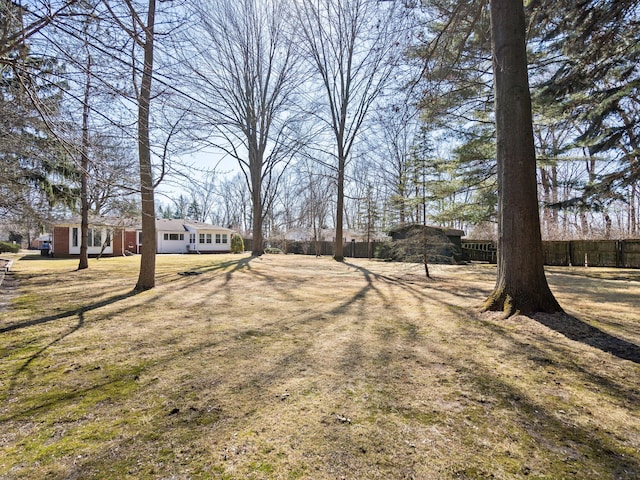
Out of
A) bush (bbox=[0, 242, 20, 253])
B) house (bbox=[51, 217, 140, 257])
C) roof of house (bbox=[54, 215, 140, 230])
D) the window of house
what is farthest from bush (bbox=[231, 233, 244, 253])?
bush (bbox=[0, 242, 20, 253])

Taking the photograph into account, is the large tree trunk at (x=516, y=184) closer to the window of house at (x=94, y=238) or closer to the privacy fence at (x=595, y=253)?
the privacy fence at (x=595, y=253)

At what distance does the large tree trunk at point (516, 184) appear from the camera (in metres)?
4.20

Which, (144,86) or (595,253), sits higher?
(144,86)

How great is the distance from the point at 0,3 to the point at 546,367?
19.6 feet

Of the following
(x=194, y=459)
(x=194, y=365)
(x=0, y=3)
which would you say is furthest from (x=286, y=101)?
(x=194, y=459)

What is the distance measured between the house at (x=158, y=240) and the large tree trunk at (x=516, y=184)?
21.5 meters

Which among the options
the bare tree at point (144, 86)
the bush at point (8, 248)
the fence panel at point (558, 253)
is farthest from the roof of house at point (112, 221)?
the fence panel at point (558, 253)

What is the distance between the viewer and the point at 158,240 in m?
27.3

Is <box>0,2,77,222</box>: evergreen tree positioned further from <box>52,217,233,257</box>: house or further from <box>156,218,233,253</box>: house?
<box>156,218,233,253</box>: house

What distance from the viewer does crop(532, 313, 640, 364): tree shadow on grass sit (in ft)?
10.1

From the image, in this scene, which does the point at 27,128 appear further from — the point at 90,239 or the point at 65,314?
the point at 90,239

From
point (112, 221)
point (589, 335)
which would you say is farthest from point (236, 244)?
point (589, 335)

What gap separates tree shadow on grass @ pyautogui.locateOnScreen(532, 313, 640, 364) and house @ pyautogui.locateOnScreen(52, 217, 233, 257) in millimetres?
22158

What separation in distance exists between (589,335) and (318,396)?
340cm
